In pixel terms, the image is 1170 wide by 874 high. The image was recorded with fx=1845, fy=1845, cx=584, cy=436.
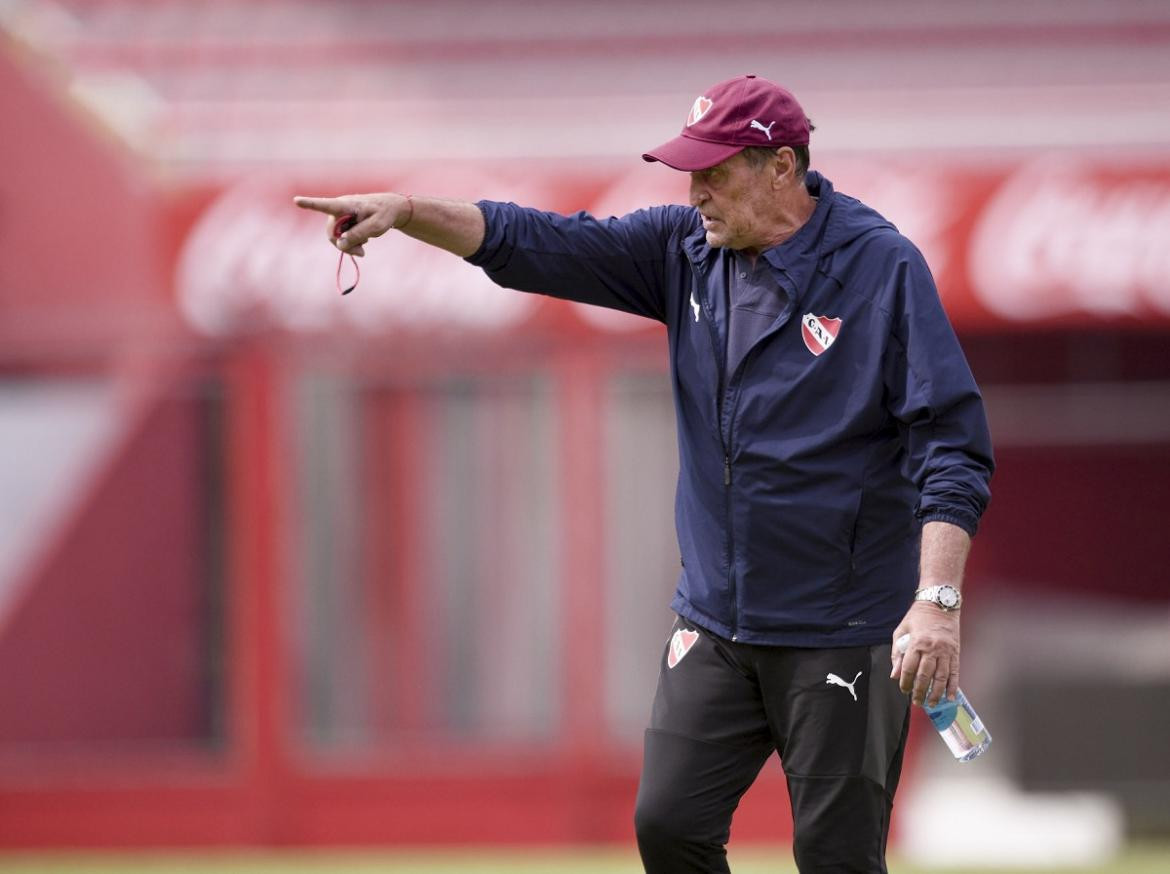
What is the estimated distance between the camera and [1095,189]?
10.3 m

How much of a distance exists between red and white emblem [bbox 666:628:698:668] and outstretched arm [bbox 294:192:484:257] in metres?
1.05

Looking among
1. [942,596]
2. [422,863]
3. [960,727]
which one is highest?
[942,596]

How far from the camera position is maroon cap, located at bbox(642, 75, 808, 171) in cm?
418

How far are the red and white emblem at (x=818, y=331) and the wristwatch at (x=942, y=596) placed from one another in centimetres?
60

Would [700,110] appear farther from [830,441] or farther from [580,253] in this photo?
[830,441]

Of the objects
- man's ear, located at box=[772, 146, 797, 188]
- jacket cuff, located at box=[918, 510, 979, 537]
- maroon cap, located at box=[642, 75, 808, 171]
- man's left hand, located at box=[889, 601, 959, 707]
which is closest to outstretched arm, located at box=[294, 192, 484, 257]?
maroon cap, located at box=[642, 75, 808, 171]

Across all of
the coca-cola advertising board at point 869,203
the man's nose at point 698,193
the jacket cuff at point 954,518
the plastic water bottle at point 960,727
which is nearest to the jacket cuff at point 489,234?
the man's nose at point 698,193

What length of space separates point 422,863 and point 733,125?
629 cm

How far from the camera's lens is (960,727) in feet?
13.4

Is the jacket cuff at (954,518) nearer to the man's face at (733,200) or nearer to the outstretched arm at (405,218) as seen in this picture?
the man's face at (733,200)

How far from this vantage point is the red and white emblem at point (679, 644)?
4398 millimetres

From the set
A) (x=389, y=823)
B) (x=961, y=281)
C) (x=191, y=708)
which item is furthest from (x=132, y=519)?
(x=961, y=281)

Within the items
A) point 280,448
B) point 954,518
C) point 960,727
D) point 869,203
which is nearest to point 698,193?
point 954,518

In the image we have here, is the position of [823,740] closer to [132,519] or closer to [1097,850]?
[1097,850]
